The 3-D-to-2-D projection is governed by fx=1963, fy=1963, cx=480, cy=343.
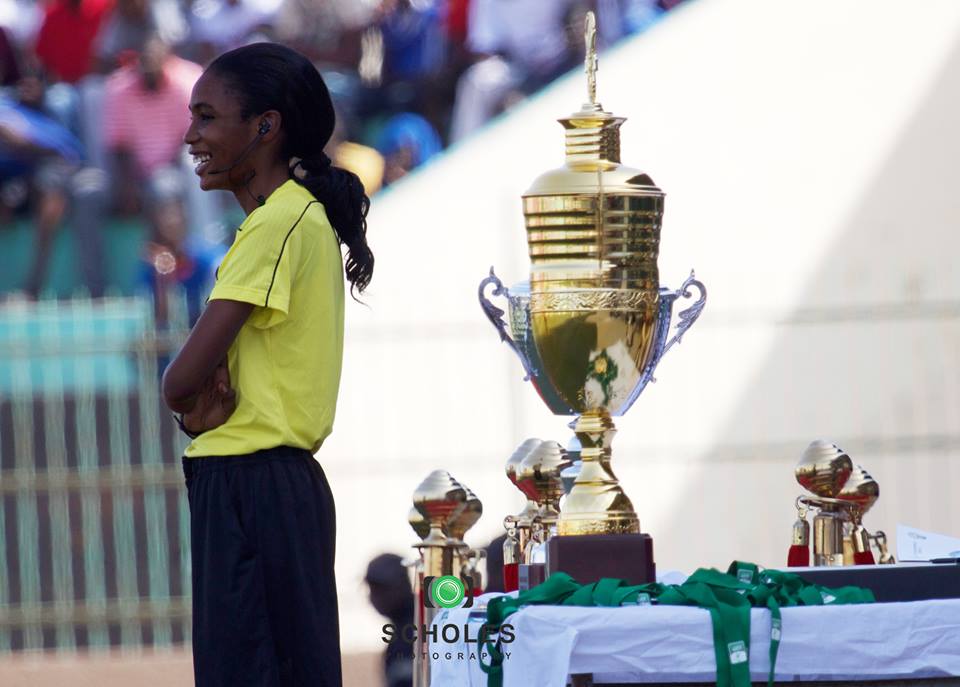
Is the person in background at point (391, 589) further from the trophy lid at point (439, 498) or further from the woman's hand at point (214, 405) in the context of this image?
the woman's hand at point (214, 405)

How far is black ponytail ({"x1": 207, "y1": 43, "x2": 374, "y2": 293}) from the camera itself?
309 centimetres

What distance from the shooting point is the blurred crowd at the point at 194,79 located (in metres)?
10.0

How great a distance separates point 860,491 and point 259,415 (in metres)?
1.92

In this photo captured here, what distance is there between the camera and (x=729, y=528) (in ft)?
26.8

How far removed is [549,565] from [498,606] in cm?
30

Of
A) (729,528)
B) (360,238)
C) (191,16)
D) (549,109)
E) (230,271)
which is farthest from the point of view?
(191,16)

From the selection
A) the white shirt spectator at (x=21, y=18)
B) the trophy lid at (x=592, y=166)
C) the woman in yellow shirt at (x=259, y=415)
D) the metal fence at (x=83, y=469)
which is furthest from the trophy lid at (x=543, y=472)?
the white shirt spectator at (x=21, y=18)

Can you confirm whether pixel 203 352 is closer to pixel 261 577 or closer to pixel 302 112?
pixel 261 577

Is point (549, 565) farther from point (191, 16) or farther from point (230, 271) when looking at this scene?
point (191, 16)

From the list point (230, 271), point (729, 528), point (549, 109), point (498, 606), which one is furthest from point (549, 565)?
point (549, 109)

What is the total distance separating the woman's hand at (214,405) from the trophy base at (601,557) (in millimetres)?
719

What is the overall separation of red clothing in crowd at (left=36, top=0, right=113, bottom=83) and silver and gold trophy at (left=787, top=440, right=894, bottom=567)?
6828 millimetres

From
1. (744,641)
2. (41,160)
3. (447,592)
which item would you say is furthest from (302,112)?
(41,160)

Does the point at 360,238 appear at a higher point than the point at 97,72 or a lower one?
lower
